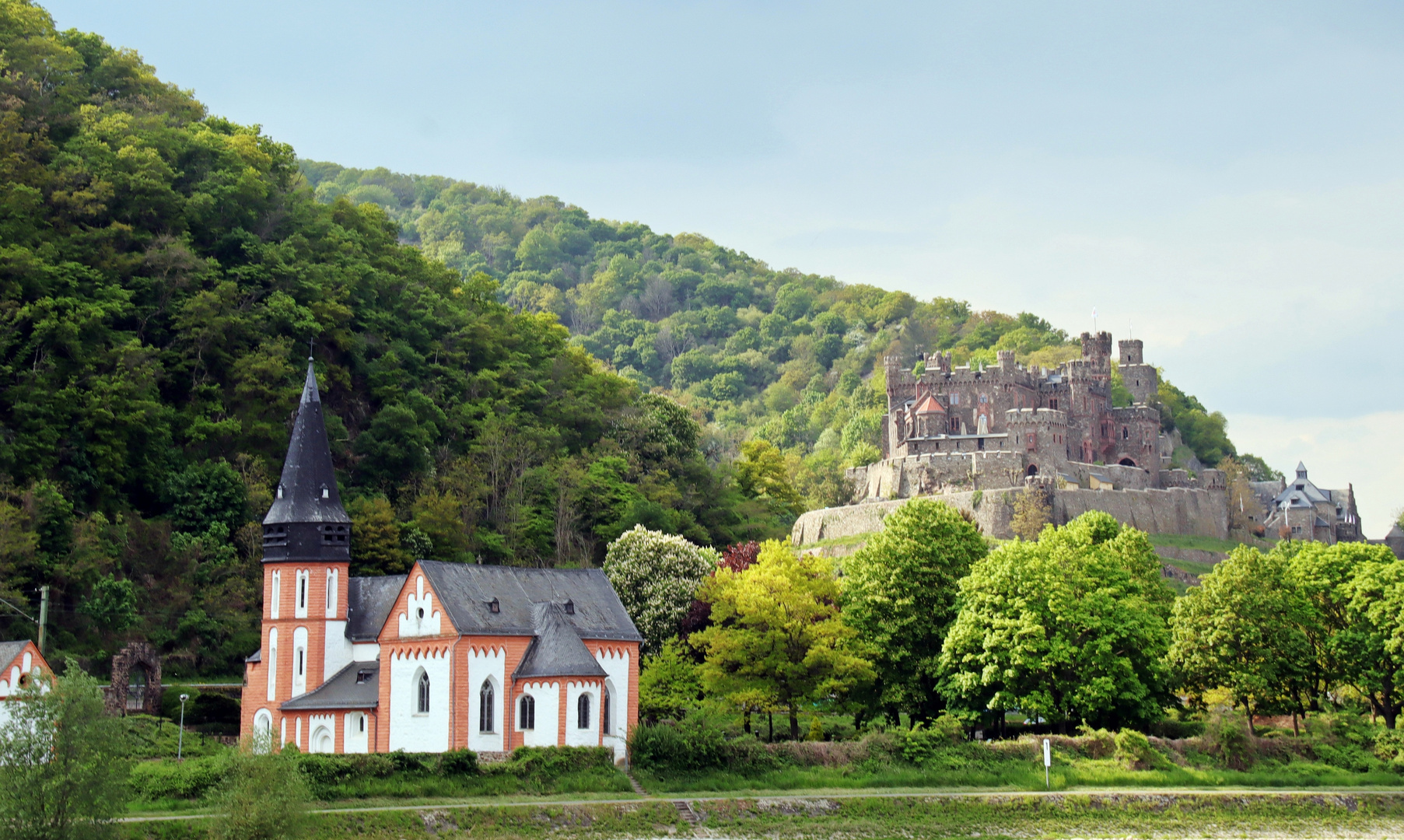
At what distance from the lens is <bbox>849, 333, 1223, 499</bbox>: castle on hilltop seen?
11169 cm

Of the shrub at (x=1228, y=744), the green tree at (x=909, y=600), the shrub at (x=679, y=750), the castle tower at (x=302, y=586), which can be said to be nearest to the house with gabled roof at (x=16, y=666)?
the castle tower at (x=302, y=586)

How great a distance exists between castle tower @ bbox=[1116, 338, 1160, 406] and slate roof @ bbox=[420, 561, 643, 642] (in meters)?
92.8

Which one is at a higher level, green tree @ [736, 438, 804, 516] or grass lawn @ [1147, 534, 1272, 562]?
green tree @ [736, 438, 804, 516]

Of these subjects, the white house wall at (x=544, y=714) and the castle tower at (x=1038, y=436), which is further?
the castle tower at (x=1038, y=436)

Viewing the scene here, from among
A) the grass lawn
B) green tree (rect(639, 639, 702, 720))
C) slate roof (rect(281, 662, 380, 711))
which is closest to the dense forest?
slate roof (rect(281, 662, 380, 711))

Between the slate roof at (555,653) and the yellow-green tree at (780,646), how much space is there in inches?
224

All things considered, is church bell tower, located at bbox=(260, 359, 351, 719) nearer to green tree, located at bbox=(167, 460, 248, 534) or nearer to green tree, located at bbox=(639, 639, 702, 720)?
green tree, located at bbox=(639, 639, 702, 720)

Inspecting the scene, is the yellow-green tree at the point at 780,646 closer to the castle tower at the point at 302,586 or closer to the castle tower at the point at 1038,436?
the castle tower at the point at 302,586

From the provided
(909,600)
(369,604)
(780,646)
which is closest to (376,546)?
(369,604)

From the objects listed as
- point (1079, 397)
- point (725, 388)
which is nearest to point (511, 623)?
point (1079, 397)

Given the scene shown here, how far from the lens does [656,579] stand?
6444cm

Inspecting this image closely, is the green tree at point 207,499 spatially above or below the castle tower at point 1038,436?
below

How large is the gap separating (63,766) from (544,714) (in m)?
19.2

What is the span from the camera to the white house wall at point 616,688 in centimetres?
5272
